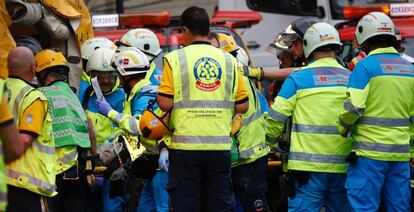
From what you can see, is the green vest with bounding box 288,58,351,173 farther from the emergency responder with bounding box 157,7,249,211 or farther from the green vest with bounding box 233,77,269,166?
the emergency responder with bounding box 157,7,249,211

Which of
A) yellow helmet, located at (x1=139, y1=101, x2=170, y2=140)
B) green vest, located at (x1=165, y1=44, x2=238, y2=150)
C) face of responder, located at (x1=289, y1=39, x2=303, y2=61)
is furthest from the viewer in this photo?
face of responder, located at (x1=289, y1=39, x2=303, y2=61)

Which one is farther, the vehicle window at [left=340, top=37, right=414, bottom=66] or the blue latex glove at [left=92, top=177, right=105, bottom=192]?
the vehicle window at [left=340, top=37, right=414, bottom=66]

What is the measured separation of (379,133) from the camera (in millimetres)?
8883

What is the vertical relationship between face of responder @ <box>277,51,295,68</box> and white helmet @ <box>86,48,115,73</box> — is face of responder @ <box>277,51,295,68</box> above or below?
below

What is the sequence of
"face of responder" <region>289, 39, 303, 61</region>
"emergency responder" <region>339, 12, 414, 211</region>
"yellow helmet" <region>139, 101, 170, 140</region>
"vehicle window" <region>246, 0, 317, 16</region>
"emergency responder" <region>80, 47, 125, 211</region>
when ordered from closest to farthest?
"yellow helmet" <region>139, 101, 170, 140</region>
"emergency responder" <region>339, 12, 414, 211</region>
"face of responder" <region>289, 39, 303, 61</region>
"emergency responder" <region>80, 47, 125, 211</region>
"vehicle window" <region>246, 0, 317, 16</region>

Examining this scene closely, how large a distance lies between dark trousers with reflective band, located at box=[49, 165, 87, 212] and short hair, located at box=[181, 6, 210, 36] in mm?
1624

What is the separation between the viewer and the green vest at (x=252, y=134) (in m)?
9.60

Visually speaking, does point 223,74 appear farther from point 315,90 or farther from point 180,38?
point 180,38

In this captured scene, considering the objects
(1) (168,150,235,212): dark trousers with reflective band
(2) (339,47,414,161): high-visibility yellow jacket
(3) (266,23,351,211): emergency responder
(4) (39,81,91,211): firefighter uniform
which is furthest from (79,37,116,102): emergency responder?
(2) (339,47,414,161): high-visibility yellow jacket

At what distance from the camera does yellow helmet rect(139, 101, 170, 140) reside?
825cm

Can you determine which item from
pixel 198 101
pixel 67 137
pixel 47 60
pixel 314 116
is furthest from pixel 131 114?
pixel 314 116

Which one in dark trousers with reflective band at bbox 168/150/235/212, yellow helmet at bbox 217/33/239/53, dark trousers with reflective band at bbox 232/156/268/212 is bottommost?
dark trousers with reflective band at bbox 232/156/268/212

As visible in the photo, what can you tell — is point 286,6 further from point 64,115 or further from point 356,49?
point 64,115

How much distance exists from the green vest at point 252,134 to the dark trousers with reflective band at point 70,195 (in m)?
1.27
